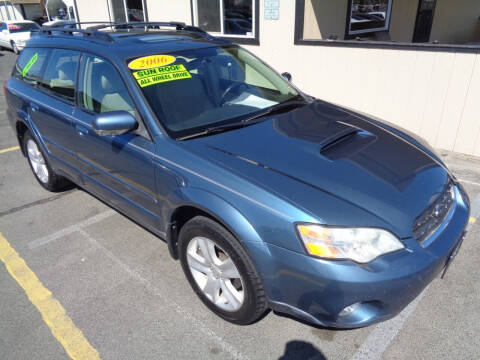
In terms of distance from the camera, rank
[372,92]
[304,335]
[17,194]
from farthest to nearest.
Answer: [372,92]
[17,194]
[304,335]

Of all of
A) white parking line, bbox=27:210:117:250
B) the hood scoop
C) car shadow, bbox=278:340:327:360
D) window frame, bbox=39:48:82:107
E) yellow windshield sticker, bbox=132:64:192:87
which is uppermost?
yellow windshield sticker, bbox=132:64:192:87

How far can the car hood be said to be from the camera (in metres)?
2.01

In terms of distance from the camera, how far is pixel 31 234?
3.56 meters

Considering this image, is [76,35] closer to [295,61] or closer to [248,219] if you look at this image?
[248,219]

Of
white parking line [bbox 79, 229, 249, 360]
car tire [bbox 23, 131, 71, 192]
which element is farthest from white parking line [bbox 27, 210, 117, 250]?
car tire [bbox 23, 131, 71, 192]

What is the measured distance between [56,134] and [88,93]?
741 mm

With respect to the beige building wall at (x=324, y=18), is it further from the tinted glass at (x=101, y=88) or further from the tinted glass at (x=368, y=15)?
the tinted glass at (x=101, y=88)

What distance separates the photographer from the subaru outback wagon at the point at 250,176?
1.89 meters

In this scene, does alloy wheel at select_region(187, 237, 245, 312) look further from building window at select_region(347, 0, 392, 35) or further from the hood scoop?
building window at select_region(347, 0, 392, 35)

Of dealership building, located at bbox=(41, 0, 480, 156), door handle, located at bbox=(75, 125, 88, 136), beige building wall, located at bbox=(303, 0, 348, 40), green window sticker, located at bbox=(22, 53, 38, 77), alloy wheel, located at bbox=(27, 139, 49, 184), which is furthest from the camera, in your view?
beige building wall, located at bbox=(303, 0, 348, 40)

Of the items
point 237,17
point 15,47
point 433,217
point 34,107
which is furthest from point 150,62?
point 15,47

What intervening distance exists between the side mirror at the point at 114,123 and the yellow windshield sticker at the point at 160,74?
309mm

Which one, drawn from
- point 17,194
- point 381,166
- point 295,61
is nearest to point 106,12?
point 295,61

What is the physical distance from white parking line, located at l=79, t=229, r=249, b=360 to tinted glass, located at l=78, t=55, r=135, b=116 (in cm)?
126
